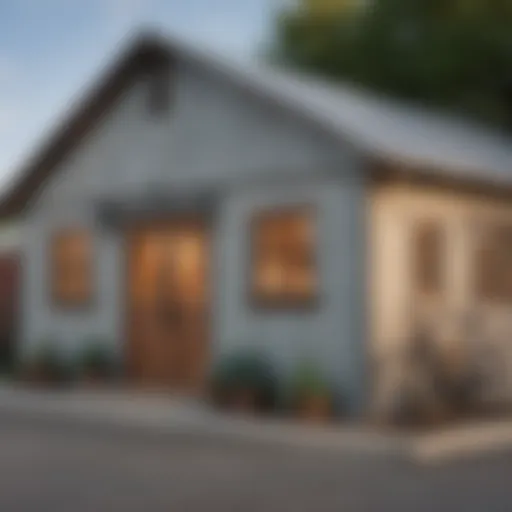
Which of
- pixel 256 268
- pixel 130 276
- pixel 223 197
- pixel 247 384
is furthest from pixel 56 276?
pixel 247 384

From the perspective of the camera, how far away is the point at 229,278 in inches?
622

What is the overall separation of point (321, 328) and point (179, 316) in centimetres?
321

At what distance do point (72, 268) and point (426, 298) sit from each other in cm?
633

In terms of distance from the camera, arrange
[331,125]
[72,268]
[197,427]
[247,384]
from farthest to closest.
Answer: [72,268]
[247,384]
[331,125]
[197,427]

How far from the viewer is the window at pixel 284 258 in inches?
586

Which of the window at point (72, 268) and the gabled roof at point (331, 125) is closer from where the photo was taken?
the gabled roof at point (331, 125)

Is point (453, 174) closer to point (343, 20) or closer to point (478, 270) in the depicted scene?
point (478, 270)

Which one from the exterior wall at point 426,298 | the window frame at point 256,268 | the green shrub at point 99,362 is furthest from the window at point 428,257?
the green shrub at point 99,362

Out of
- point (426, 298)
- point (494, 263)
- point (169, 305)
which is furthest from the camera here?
point (169, 305)

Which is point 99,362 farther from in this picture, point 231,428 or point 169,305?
point 231,428

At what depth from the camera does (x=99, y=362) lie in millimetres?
17219

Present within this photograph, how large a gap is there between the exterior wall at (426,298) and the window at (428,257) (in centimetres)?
11

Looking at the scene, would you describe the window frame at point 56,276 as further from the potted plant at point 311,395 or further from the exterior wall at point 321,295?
the potted plant at point 311,395

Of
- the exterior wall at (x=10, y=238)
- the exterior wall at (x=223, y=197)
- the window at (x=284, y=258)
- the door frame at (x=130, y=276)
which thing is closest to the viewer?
the exterior wall at (x=223, y=197)
